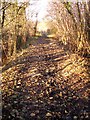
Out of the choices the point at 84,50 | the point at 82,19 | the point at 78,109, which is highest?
the point at 82,19

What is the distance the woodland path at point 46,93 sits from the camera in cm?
741

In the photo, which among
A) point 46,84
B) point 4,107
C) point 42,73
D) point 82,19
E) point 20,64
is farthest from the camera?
point 20,64

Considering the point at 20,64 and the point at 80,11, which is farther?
the point at 20,64

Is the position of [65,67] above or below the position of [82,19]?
below

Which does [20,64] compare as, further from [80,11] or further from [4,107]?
[4,107]

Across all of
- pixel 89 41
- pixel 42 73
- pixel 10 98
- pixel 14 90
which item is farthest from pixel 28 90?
pixel 89 41

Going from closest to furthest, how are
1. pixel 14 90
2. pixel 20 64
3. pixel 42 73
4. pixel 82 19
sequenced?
pixel 14 90 → pixel 42 73 → pixel 82 19 → pixel 20 64

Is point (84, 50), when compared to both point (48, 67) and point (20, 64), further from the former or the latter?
point (20, 64)

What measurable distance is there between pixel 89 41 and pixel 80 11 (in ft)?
5.72

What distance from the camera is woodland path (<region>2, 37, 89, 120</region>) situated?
7.41m

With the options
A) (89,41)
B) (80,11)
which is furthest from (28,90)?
(80,11)

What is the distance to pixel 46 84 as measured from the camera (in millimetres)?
10281

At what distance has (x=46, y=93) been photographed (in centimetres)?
913

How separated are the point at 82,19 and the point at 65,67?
254 centimetres
